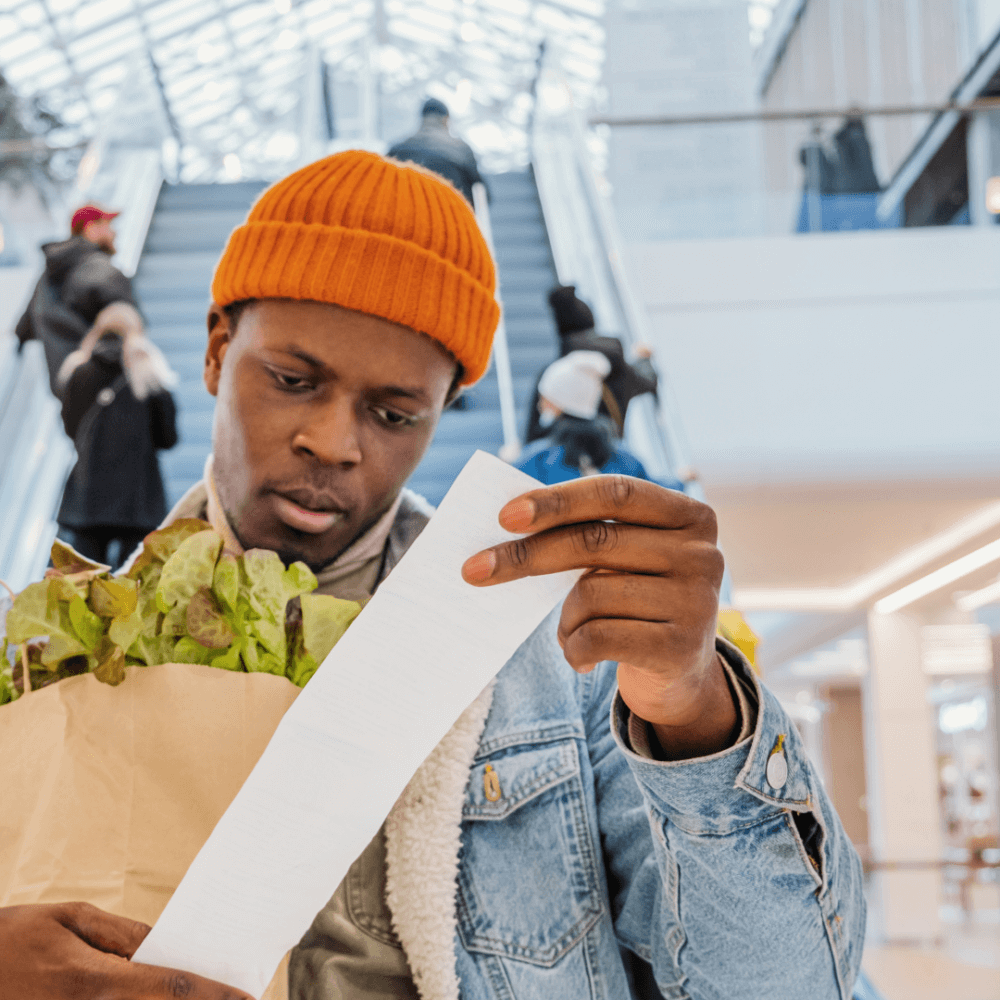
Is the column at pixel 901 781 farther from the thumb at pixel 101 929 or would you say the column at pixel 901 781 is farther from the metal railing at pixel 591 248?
the thumb at pixel 101 929

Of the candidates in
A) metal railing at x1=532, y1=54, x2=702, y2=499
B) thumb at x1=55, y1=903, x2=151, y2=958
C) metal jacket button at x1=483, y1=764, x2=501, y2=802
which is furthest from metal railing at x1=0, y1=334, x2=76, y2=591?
thumb at x1=55, y1=903, x2=151, y2=958

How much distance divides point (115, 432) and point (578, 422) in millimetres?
1767

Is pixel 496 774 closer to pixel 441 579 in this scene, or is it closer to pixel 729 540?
pixel 441 579

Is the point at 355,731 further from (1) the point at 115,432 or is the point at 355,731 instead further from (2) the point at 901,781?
(2) the point at 901,781

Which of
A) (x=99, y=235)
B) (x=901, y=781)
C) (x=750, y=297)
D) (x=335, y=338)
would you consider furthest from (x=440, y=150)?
(x=901, y=781)

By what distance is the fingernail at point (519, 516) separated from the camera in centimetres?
67

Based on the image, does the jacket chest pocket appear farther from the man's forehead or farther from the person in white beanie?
the person in white beanie

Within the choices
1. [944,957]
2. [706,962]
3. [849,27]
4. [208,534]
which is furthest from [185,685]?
[849,27]

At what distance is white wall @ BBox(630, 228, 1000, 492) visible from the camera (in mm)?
6828

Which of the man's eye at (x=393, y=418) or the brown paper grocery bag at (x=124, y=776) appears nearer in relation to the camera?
the brown paper grocery bag at (x=124, y=776)

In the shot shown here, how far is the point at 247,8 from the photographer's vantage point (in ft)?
65.5

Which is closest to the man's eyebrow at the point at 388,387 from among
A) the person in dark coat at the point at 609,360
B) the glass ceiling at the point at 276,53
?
the person in dark coat at the point at 609,360

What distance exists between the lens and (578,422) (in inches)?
155

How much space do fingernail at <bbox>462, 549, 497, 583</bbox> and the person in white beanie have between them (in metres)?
2.71
